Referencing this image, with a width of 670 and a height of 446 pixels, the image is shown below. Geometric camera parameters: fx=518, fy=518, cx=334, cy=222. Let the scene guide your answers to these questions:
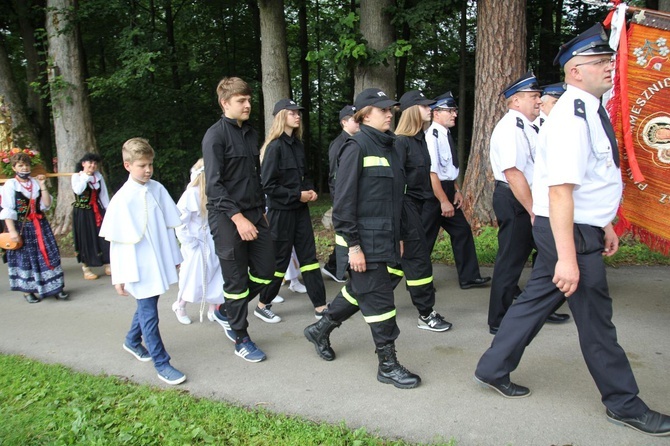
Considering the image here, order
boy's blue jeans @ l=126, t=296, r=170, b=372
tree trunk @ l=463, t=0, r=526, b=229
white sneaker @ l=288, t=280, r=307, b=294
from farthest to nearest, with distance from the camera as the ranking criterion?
tree trunk @ l=463, t=0, r=526, b=229 < white sneaker @ l=288, t=280, r=307, b=294 < boy's blue jeans @ l=126, t=296, r=170, b=372

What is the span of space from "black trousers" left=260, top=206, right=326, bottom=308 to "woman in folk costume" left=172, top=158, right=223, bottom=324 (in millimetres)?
569

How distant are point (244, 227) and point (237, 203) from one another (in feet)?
0.94

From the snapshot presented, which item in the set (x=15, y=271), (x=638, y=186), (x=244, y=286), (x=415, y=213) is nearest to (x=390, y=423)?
(x=244, y=286)

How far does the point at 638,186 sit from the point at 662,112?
1.87 ft

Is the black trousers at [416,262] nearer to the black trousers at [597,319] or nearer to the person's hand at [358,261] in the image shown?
the person's hand at [358,261]

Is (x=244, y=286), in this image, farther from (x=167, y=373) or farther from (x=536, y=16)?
(x=536, y=16)

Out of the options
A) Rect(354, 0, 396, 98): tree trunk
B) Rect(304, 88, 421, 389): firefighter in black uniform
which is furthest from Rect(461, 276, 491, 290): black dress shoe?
Rect(354, 0, 396, 98): tree trunk

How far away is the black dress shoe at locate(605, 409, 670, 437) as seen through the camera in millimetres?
2858

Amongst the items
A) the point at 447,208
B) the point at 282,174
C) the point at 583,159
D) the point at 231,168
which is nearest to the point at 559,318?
the point at 447,208

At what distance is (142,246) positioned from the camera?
4.01 metres

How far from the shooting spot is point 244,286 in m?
4.27

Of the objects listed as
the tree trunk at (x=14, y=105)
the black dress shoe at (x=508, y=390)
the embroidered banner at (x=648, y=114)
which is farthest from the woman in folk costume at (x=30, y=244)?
the tree trunk at (x=14, y=105)

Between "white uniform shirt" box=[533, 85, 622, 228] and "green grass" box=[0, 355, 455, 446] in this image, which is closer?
"white uniform shirt" box=[533, 85, 622, 228]

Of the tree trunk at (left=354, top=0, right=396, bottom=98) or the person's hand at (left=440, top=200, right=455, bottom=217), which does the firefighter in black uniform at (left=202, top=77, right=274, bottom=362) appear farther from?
the tree trunk at (left=354, top=0, right=396, bottom=98)
